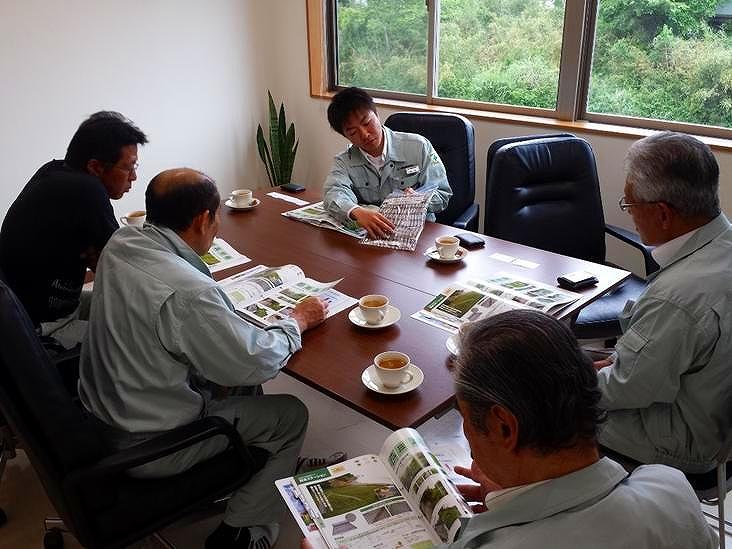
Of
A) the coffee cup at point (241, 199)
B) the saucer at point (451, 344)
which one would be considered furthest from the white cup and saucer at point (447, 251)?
the coffee cup at point (241, 199)

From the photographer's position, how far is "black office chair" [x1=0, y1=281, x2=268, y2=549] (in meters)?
1.38

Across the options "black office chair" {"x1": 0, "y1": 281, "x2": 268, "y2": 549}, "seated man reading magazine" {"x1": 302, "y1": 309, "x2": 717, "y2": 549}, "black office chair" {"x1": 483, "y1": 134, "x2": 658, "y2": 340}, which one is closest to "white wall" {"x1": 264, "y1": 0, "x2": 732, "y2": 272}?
"black office chair" {"x1": 483, "y1": 134, "x2": 658, "y2": 340}

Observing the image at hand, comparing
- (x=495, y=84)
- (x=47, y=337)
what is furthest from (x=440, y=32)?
(x=47, y=337)

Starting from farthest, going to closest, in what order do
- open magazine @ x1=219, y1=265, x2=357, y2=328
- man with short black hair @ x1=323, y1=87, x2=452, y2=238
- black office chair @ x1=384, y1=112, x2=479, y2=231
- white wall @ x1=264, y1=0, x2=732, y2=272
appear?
white wall @ x1=264, y1=0, x2=732, y2=272 < black office chair @ x1=384, y1=112, x2=479, y2=231 < man with short black hair @ x1=323, y1=87, x2=452, y2=238 < open magazine @ x1=219, y1=265, x2=357, y2=328

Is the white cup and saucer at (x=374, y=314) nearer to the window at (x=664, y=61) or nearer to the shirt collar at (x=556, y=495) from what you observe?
the shirt collar at (x=556, y=495)

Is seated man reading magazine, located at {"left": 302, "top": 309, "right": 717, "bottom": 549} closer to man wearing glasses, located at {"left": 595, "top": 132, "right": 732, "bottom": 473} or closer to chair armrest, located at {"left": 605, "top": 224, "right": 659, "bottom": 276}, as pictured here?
man wearing glasses, located at {"left": 595, "top": 132, "right": 732, "bottom": 473}

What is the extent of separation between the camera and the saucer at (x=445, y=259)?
7.16ft

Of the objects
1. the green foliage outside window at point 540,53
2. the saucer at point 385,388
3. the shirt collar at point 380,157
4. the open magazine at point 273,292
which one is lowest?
the saucer at point 385,388

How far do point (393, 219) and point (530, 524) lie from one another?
1.74 metres

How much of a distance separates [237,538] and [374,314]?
2.56 feet

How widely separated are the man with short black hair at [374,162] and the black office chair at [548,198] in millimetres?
250

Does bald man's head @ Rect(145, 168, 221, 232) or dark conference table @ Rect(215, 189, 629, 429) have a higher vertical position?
bald man's head @ Rect(145, 168, 221, 232)

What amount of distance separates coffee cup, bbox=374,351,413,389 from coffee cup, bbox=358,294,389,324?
0.22m

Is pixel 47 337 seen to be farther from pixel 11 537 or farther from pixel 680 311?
pixel 680 311
